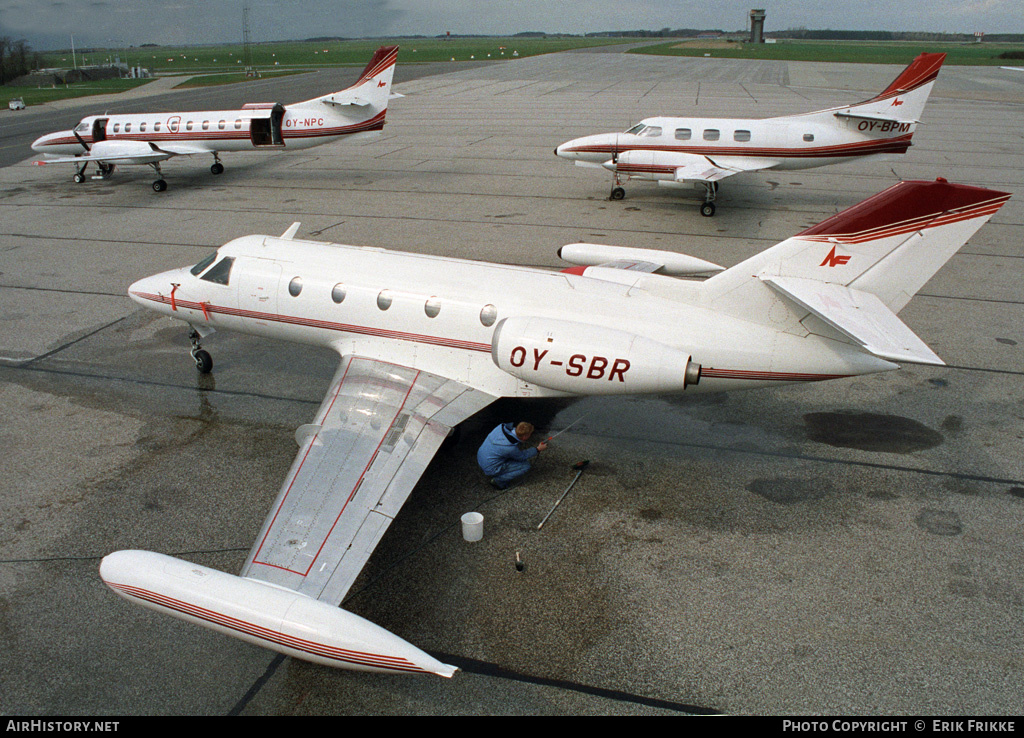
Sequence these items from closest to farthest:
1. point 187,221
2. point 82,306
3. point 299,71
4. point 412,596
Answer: point 412,596
point 82,306
point 187,221
point 299,71

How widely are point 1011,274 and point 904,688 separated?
15.4m

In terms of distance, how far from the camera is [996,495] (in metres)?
9.34

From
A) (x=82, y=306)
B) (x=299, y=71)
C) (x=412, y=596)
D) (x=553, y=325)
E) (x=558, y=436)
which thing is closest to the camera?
(x=412, y=596)

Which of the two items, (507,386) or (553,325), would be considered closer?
(553,325)

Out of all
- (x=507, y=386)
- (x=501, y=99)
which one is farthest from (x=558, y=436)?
(x=501, y=99)

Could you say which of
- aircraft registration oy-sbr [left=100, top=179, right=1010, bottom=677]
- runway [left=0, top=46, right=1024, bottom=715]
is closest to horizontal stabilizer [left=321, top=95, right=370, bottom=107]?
runway [left=0, top=46, right=1024, bottom=715]

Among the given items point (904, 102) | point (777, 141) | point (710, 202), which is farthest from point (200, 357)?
point (904, 102)

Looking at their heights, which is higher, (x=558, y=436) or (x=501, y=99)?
(x=501, y=99)

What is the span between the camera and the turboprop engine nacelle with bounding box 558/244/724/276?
13.4m

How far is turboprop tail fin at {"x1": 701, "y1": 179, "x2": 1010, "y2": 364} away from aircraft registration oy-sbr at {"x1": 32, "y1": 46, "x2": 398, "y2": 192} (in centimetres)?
2252

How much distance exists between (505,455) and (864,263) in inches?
204

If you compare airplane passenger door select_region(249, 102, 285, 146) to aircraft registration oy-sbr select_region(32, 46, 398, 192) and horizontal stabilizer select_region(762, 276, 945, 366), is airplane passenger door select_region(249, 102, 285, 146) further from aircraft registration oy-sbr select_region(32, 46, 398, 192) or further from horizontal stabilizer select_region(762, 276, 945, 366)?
horizontal stabilizer select_region(762, 276, 945, 366)
